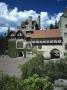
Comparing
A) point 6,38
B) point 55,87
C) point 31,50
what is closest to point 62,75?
point 55,87

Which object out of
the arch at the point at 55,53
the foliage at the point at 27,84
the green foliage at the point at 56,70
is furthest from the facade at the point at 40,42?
the foliage at the point at 27,84

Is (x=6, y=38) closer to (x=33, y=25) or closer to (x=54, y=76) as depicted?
(x=33, y=25)

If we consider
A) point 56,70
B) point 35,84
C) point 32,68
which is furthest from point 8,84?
point 56,70

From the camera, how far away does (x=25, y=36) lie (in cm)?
3039

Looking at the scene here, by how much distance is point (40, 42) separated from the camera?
2973 centimetres

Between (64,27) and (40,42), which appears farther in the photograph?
(40,42)

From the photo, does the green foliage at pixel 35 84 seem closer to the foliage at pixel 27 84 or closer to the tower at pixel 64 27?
the foliage at pixel 27 84

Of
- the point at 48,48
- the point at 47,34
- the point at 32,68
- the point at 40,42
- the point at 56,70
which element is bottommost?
the point at 56,70

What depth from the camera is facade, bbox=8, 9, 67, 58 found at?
29312 mm

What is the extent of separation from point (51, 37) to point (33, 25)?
3010 mm

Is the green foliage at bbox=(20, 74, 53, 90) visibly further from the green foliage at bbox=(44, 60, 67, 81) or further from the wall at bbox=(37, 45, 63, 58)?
the wall at bbox=(37, 45, 63, 58)

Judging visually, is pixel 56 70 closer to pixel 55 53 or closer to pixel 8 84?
pixel 8 84

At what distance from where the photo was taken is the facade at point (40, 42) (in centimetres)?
2931

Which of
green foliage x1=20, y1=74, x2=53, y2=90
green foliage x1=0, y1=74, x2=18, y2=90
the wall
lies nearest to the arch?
the wall
